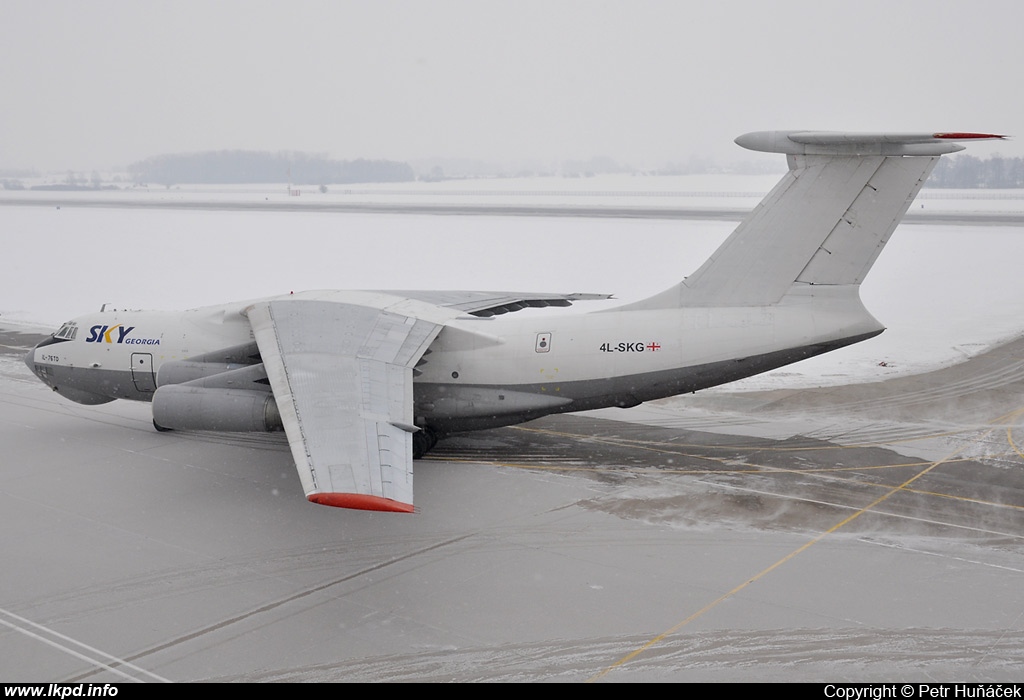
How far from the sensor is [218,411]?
14.7 meters

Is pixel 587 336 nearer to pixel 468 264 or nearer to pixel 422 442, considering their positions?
pixel 422 442

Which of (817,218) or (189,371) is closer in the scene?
(817,218)

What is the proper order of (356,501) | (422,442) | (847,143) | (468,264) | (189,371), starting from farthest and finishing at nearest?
(468,264), (189,371), (422,442), (847,143), (356,501)

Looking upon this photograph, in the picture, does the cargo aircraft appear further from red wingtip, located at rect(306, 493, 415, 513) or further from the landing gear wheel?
red wingtip, located at rect(306, 493, 415, 513)

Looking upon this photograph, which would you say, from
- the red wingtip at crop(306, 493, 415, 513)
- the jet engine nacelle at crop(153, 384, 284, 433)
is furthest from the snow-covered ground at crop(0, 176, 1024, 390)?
the red wingtip at crop(306, 493, 415, 513)

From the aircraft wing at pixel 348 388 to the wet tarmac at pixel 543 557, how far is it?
5.44 feet

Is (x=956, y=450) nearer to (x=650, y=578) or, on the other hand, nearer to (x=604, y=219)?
(x=650, y=578)

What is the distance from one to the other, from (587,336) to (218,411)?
657 cm

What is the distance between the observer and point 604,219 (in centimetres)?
7450

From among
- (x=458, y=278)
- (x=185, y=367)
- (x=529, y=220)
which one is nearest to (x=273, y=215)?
(x=529, y=220)

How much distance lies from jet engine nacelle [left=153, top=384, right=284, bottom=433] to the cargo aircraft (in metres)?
0.02

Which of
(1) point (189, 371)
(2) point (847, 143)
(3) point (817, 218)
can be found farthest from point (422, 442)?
(2) point (847, 143)

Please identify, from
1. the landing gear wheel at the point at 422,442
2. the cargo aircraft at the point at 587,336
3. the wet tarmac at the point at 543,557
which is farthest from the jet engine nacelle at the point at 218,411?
the landing gear wheel at the point at 422,442

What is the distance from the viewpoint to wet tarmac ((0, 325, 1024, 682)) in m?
9.60
